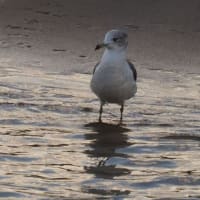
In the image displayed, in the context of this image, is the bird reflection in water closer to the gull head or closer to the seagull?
the seagull

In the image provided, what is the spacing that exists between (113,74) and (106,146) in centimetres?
121

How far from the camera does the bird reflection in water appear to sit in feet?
24.2

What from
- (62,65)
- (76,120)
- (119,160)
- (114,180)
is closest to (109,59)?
(76,120)

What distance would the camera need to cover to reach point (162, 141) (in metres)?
8.53

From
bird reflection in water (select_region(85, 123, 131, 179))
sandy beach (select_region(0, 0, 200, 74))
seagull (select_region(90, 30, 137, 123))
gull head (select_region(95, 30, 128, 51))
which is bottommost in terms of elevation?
bird reflection in water (select_region(85, 123, 131, 179))

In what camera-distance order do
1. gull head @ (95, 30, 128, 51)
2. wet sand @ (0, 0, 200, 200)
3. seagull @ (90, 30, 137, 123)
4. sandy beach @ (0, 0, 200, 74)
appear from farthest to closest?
sandy beach @ (0, 0, 200, 74) < gull head @ (95, 30, 128, 51) < seagull @ (90, 30, 137, 123) < wet sand @ (0, 0, 200, 200)

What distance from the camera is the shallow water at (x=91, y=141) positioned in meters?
6.88

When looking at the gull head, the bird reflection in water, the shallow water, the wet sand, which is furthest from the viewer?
the gull head

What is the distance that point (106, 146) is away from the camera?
838 cm

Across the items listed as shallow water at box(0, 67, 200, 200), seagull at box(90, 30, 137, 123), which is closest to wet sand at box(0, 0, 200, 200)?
shallow water at box(0, 67, 200, 200)

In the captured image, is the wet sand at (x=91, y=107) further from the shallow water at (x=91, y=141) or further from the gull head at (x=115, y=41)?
the gull head at (x=115, y=41)

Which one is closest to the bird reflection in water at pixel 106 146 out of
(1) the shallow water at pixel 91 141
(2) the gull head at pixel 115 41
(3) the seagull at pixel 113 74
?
(1) the shallow water at pixel 91 141

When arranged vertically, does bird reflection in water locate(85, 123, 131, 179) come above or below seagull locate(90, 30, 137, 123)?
below

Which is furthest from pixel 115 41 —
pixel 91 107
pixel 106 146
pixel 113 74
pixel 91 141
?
pixel 106 146
